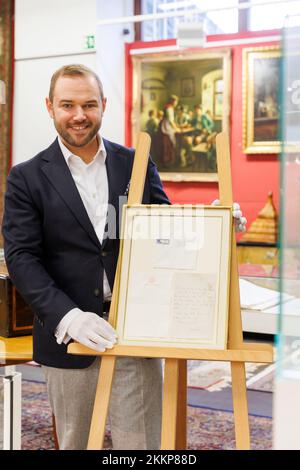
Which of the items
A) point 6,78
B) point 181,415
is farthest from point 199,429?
point 6,78

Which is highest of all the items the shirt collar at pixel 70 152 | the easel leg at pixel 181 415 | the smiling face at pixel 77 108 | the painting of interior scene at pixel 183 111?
the painting of interior scene at pixel 183 111

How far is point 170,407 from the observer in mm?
2381

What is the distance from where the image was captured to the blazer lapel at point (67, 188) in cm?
257

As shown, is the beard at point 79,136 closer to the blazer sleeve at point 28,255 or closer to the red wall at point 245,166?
the blazer sleeve at point 28,255

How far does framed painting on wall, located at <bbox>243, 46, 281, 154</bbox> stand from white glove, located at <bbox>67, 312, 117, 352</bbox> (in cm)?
729

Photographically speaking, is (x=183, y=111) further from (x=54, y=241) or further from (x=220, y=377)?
(x=54, y=241)

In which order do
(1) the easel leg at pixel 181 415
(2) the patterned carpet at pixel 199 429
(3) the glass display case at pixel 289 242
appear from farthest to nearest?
(2) the patterned carpet at pixel 199 429 → (1) the easel leg at pixel 181 415 → (3) the glass display case at pixel 289 242

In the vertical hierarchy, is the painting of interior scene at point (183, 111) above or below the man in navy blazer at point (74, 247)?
above

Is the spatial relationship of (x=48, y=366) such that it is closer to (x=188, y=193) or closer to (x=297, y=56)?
(x=297, y=56)

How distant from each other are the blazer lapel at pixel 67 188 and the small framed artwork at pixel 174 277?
169mm

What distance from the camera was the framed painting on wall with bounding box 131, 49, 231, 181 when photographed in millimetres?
9602

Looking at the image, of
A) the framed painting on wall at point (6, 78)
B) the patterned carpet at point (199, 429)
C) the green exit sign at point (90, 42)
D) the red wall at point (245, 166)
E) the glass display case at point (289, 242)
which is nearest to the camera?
the glass display case at point (289, 242)

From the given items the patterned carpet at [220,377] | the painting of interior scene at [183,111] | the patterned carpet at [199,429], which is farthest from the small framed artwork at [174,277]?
the painting of interior scene at [183,111]

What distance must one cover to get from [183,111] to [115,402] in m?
7.60
